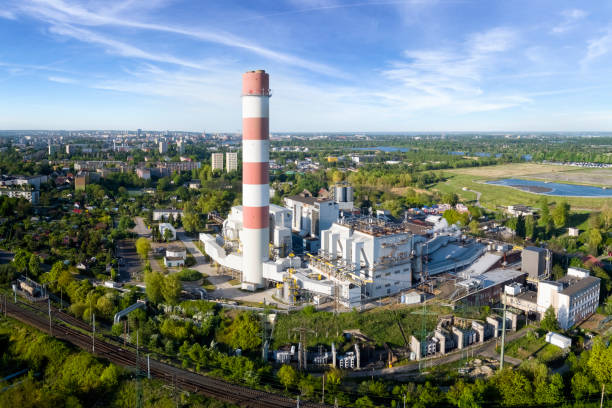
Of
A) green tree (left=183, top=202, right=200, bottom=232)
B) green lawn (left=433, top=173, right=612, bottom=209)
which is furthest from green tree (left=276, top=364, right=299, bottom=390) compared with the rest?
green lawn (left=433, top=173, right=612, bottom=209)

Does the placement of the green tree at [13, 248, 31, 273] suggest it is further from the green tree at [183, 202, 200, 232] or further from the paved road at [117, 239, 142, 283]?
the green tree at [183, 202, 200, 232]

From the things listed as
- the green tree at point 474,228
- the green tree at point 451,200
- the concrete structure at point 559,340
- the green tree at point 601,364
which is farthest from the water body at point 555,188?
the green tree at point 601,364

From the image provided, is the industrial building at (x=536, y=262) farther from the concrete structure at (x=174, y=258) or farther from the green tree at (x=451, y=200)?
the green tree at (x=451, y=200)

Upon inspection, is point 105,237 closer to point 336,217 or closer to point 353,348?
point 336,217

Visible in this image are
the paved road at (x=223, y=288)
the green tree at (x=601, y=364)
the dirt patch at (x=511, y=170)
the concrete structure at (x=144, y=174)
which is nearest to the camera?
the green tree at (x=601, y=364)

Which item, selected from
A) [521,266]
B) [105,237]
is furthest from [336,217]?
[105,237]

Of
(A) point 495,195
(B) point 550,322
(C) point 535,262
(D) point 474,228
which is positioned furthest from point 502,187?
(B) point 550,322
